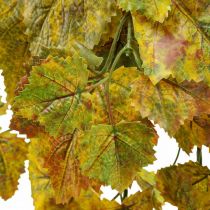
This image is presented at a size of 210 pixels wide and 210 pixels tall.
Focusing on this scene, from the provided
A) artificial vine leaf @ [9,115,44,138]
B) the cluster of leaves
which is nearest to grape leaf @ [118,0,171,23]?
the cluster of leaves

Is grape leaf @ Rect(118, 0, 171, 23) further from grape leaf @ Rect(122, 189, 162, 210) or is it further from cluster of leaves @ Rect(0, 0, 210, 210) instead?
grape leaf @ Rect(122, 189, 162, 210)

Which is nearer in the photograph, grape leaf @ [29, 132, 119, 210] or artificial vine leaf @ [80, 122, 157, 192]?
artificial vine leaf @ [80, 122, 157, 192]

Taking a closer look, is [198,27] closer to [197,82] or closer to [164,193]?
[197,82]

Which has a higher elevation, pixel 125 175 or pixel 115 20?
pixel 115 20

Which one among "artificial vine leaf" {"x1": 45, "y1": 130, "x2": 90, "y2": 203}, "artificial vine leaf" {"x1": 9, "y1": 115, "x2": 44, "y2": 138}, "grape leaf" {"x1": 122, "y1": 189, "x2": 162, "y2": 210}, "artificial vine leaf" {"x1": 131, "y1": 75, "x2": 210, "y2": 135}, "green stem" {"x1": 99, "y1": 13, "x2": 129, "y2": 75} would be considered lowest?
"artificial vine leaf" {"x1": 45, "y1": 130, "x2": 90, "y2": 203}

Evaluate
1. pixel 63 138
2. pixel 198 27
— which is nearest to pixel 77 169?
pixel 63 138
